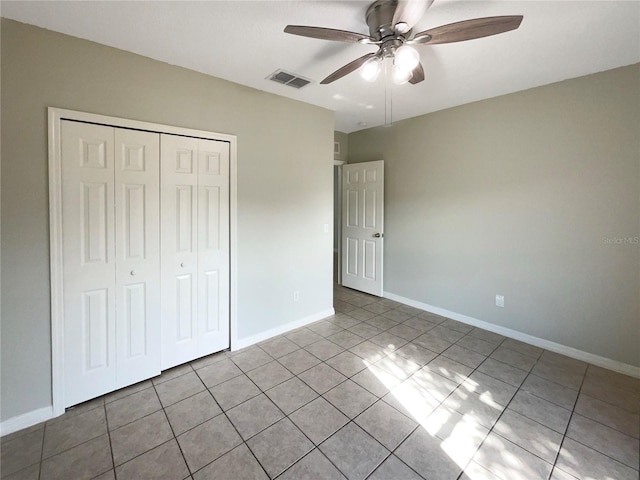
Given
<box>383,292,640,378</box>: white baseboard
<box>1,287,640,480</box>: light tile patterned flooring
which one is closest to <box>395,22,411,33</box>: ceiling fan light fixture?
<box>1,287,640,480</box>: light tile patterned flooring

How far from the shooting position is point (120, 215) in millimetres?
2139

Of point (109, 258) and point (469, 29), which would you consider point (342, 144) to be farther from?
point (109, 258)

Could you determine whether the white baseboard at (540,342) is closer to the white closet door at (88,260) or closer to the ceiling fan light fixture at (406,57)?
the ceiling fan light fixture at (406,57)

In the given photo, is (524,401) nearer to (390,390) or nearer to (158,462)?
(390,390)

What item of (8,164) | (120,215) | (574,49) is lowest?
(120,215)

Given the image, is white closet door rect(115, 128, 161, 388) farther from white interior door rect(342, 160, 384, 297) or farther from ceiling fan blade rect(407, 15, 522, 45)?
white interior door rect(342, 160, 384, 297)

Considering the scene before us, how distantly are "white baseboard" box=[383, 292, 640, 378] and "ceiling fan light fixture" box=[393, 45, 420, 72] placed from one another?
2906mm

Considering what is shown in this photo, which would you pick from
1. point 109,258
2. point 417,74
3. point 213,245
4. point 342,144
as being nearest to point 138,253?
point 109,258

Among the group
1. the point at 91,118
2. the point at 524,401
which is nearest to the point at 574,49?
the point at 524,401

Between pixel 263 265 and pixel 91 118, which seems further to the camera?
pixel 263 265

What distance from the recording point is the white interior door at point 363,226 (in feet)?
13.9

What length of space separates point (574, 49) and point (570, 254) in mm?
1705

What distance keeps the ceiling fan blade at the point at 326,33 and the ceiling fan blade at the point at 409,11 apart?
175 millimetres

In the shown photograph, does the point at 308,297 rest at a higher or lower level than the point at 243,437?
higher
